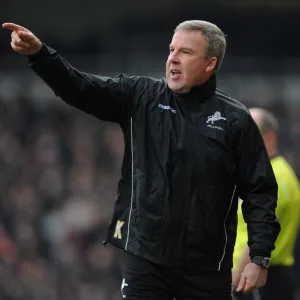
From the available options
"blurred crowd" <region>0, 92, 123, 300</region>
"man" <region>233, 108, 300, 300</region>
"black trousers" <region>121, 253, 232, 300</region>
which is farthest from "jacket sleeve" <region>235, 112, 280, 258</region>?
"blurred crowd" <region>0, 92, 123, 300</region>

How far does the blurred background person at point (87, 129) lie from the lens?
13047mm

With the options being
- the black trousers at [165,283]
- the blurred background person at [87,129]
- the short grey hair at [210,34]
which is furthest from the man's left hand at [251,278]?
the blurred background person at [87,129]


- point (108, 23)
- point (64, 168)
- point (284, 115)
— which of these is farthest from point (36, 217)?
point (108, 23)

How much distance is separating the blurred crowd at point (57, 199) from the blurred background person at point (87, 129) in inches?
0.6

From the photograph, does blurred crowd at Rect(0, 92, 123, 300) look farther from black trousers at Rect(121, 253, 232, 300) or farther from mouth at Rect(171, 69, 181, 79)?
mouth at Rect(171, 69, 181, 79)

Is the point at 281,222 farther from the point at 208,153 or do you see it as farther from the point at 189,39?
the point at 189,39

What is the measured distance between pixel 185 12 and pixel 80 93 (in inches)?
490

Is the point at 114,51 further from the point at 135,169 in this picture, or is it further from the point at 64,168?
the point at 135,169

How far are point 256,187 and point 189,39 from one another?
2.91ft

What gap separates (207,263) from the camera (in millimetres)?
5664

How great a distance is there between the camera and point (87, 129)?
14.9 metres

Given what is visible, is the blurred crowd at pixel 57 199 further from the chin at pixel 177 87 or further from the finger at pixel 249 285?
the chin at pixel 177 87

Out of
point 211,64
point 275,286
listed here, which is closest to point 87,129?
point 275,286

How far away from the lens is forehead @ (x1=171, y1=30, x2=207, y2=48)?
571 cm
